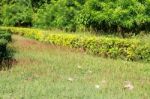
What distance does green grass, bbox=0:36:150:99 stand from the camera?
8531mm

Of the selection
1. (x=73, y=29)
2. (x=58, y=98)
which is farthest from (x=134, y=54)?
(x=73, y=29)

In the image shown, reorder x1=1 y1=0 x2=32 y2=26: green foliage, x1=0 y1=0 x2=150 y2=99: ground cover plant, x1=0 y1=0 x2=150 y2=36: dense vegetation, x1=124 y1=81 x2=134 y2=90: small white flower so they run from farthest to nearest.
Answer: x1=1 y1=0 x2=32 y2=26: green foliage, x1=0 y1=0 x2=150 y2=36: dense vegetation, x1=124 y1=81 x2=134 y2=90: small white flower, x1=0 y1=0 x2=150 y2=99: ground cover plant

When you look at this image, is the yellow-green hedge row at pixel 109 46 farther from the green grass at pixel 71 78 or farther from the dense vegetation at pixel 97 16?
the dense vegetation at pixel 97 16

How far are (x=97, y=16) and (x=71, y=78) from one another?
29.8ft

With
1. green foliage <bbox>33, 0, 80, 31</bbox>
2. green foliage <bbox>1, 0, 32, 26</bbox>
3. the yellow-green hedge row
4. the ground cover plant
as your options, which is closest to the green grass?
the ground cover plant

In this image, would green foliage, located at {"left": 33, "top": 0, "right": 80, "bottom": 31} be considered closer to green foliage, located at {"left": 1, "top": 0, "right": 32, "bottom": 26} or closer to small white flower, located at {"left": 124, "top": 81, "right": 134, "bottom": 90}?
green foliage, located at {"left": 1, "top": 0, "right": 32, "bottom": 26}

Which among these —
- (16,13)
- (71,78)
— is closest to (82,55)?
(71,78)

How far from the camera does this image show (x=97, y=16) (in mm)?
18969

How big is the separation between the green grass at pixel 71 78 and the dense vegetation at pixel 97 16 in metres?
4.61

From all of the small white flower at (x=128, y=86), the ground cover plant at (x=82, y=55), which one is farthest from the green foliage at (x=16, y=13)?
the small white flower at (x=128, y=86)

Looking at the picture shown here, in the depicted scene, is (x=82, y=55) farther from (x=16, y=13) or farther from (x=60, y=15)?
→ (x=16, y=13)

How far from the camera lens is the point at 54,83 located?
31.3 feet

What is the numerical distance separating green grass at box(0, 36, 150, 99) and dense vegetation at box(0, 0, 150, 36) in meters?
4.61

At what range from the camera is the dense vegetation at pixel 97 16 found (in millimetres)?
18000
